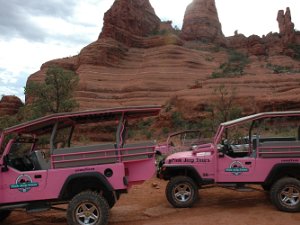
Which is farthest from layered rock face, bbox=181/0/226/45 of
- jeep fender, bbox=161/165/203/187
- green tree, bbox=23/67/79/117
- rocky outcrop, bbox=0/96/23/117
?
jeep fender, bbox=161/165/203/187

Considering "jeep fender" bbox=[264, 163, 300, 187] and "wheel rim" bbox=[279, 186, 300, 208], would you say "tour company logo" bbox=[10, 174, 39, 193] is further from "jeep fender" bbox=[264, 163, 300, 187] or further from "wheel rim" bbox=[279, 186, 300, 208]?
"wheel rim" bbox=[279, 186, 300, 208]

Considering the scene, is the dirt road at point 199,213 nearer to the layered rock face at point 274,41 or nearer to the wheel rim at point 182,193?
the wheel rim at point 182,193

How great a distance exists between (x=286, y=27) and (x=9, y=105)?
55.0m

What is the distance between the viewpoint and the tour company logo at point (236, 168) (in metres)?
8.77

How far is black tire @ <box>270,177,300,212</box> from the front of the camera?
842 cm

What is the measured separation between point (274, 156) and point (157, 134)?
2770cm

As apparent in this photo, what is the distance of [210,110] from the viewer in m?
38.1

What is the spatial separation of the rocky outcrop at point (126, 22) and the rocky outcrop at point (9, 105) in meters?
17.3

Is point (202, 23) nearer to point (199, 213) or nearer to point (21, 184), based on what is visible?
point (199, 213)

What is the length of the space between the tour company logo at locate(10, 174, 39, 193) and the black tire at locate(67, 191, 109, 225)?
2.75 feet

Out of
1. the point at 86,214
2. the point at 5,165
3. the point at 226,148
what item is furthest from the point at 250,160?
the point at 5,165

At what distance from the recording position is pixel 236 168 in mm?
8789

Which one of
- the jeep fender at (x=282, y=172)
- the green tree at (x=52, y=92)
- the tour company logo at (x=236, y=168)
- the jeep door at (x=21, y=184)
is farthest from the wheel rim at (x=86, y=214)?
the green tree at (x=52, y=92)

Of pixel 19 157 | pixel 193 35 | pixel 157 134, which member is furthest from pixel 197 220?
pixel 193 35
